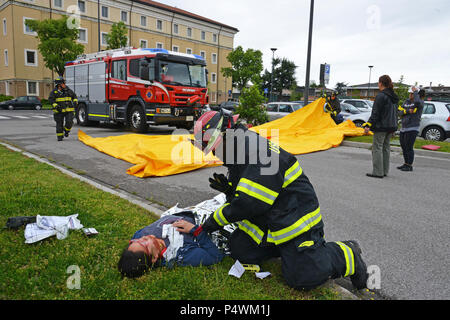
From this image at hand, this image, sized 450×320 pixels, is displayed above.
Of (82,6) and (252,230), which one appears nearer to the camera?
(252,230)

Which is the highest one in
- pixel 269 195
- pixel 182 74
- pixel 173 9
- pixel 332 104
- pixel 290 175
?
pixel 173 9

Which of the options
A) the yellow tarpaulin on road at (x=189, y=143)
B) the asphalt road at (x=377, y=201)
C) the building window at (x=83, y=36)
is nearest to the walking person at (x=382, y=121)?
the asphalt road at (x=377, y=201)

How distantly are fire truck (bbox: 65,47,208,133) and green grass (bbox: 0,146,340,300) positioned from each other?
30.0ft

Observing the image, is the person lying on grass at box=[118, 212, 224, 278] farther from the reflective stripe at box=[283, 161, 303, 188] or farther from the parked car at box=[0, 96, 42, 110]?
the parked car at box=[0, 96, 42, 110]

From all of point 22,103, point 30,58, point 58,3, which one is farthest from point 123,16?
point 22,103

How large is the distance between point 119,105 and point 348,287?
13102 millimetres

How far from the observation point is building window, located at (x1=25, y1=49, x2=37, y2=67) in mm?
40909

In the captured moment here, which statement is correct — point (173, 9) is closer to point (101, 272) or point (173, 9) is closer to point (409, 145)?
point (409, 145)

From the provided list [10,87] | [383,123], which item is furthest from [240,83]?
[383,123]

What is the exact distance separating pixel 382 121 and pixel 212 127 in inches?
200

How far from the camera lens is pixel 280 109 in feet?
54.4

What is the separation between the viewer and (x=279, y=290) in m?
2.60

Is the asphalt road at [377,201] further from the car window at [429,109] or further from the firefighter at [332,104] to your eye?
the car window at [429,109]

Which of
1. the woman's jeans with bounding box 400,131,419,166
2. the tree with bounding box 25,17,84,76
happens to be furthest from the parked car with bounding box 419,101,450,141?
the tree with bounding box 25,17,84,76
